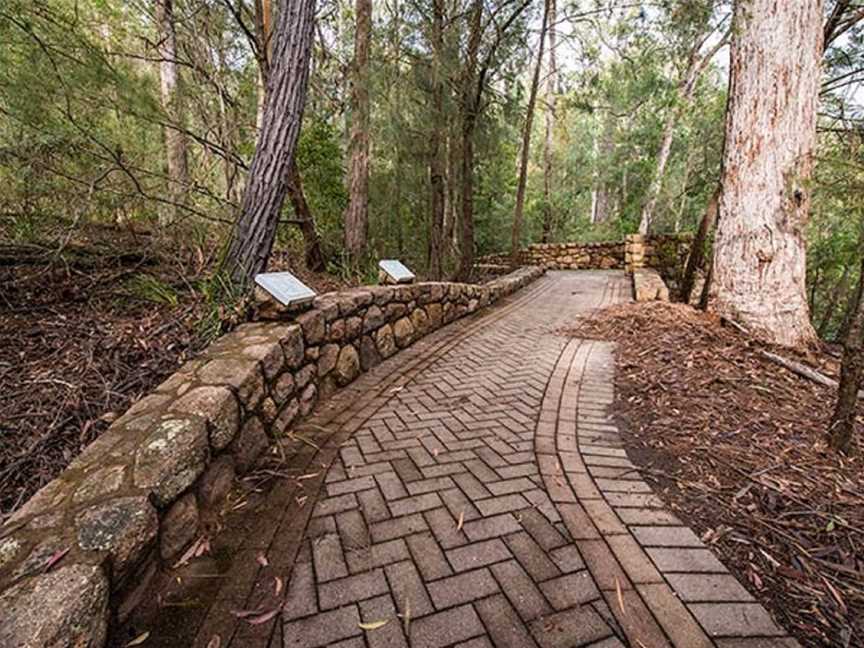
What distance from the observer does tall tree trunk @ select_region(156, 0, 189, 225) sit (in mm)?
3869

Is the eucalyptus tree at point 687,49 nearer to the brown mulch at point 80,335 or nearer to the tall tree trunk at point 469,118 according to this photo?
the tall tree trunk at point 469,118

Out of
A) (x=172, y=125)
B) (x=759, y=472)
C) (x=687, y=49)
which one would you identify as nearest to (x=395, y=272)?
(x=172, y=125)

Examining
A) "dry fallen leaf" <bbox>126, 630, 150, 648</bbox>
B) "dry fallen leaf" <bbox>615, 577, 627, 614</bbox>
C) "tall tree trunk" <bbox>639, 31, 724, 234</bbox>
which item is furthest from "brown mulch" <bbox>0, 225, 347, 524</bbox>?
"tall tree trunk" <bbox>639, 31, 724, 234</bbox>

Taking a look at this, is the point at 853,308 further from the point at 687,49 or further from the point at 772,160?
the point at 687,49

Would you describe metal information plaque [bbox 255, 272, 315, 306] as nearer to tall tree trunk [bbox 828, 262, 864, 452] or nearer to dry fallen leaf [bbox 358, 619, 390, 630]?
dry fallen leaf [bbox 358, 619, 390, 630]

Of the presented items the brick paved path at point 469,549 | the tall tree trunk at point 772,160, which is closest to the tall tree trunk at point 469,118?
the tall tree trunk at point 772,160

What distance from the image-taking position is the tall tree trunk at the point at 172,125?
→ 3869 millimetres

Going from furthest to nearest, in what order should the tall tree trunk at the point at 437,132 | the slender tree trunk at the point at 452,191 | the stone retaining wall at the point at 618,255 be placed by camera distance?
the stone retaining wall at the point at 618,255
the slender tree trunk at the point at 452,191
the tall tree trunk at the point at 437,132

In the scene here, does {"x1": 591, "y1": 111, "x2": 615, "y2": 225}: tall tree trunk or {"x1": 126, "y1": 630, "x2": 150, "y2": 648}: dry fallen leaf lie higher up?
{"x1": 591, "y1": 111, "x2": 615, "y2": 225}: tall tree trunk

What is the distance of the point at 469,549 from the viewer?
5.36 ft

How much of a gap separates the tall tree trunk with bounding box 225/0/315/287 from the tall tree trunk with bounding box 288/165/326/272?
1.24 meters

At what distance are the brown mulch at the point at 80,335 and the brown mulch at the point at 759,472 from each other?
292cm

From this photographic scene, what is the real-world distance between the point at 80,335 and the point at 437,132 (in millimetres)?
6320

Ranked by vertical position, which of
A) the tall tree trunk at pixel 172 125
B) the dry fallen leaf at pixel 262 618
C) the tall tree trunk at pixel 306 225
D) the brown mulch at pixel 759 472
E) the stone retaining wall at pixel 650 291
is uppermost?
the tall tree trunk at pixel 172 125
